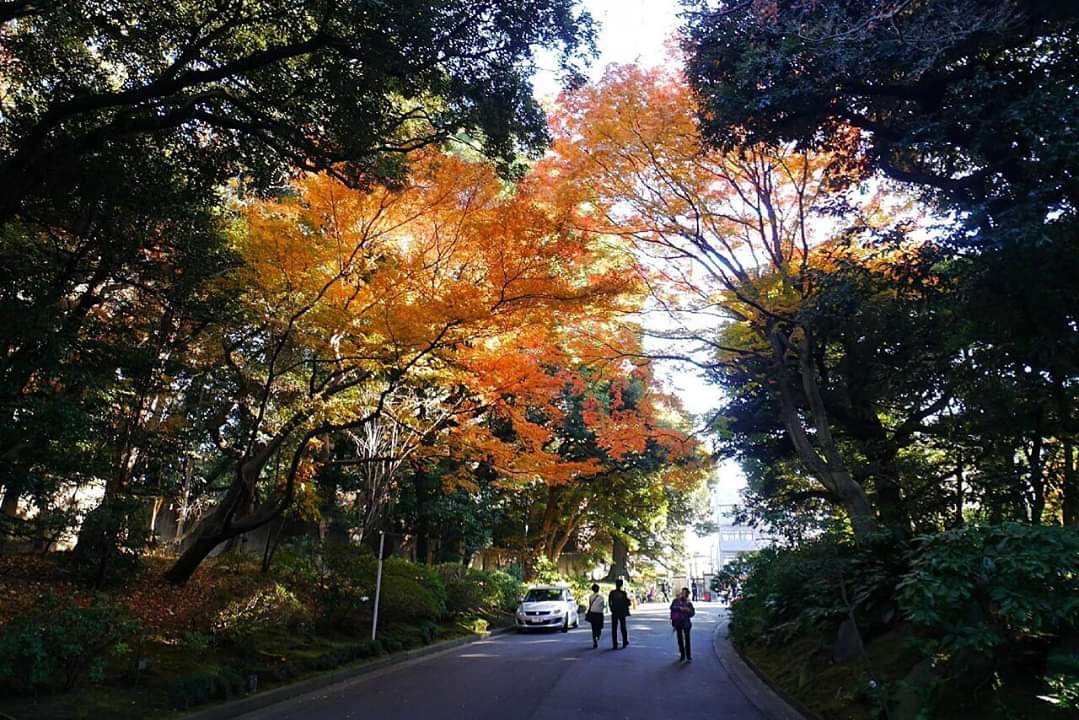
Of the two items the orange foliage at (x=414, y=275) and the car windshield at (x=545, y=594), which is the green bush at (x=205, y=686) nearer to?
the orange foliage at (x=414, y=275)

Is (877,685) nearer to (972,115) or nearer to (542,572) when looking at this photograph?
(972,115)

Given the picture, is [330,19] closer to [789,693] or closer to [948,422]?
[789,693]

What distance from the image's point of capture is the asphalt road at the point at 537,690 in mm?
7590

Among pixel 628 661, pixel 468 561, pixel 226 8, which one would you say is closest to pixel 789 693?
pixel 628 661

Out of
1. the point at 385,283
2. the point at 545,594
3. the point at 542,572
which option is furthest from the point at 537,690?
the point at 542,572

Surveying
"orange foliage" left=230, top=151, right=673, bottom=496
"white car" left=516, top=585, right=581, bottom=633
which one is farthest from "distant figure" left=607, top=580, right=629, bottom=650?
"orange foliage" left=230, top=151, right=673, bottom=496

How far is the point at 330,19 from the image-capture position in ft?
22.2

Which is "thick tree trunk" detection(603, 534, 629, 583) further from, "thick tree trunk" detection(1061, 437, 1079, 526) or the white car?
"thick tree trunk" detection(1061, 437, 1079, 526)

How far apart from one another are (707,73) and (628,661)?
9916 mm

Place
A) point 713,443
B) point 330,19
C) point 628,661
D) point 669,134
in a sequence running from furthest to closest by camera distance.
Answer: point 713,443 → point 628,661 → point 669,134 → point 330,19

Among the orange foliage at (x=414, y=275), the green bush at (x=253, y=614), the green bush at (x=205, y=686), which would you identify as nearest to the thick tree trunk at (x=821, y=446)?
the orange foliage at (x=414, y=275)

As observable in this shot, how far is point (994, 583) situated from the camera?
4.80m

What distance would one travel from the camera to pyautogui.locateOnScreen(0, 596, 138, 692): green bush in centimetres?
592

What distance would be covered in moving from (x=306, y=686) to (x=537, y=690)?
10.2 feet
